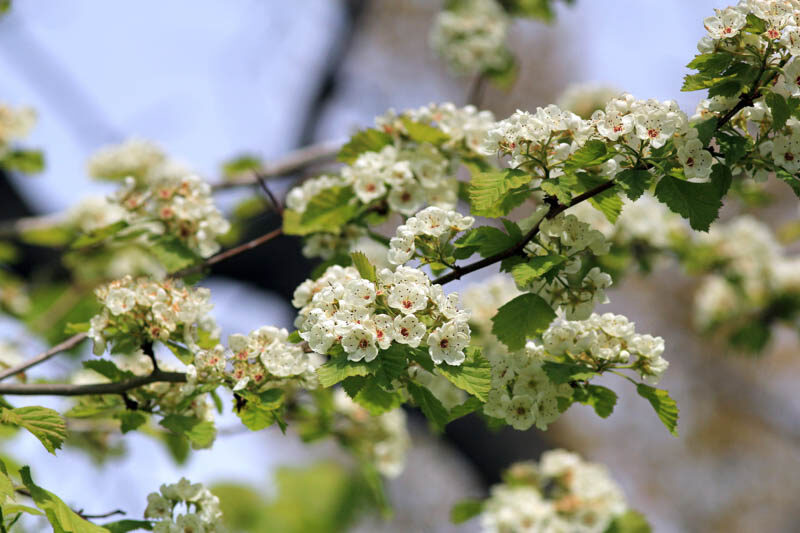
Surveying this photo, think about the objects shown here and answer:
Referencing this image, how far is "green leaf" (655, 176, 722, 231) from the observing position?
1561 millimetres

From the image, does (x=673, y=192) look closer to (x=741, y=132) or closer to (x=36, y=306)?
(x=741, y=132)

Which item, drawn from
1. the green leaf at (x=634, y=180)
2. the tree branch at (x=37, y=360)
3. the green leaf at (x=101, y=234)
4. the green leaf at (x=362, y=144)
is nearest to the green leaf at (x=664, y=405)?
the green leaf at (x=634, y=180)

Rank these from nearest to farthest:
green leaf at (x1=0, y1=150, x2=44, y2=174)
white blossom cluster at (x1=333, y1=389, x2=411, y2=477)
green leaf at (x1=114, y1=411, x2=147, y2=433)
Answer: green leaf at (x1=114, y1=411, x2=147, y2=433) < white blossom cluster at (x1=333, y1=389, x2=411, y2=477) < green leaf at (x1=0, y1=150, x2=44, y2=174)

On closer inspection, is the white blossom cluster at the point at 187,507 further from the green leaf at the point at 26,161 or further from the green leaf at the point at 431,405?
the green leaf at the point at 26,161

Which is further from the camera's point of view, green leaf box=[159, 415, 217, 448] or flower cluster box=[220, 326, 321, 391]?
green leaf box=[159, 415, 217, 448]

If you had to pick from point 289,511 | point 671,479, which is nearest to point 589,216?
point 671,479

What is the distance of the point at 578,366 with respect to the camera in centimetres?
175

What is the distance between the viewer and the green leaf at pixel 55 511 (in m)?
1.53

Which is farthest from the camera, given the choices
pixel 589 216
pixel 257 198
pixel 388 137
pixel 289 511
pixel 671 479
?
pixel 289 511

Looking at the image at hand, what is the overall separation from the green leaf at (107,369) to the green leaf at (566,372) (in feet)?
3.71

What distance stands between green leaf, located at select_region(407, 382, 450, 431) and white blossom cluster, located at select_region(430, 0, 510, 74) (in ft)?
10.2

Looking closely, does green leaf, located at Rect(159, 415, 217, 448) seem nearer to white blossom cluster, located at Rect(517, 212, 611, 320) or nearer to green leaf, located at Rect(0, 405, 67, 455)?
green leaf, located at Rect(0, 405, 67, 455)

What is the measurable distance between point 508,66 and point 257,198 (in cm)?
177

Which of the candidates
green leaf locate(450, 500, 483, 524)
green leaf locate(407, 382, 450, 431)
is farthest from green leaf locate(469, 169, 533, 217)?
green leaf locate(450, 500, 483, 524)
